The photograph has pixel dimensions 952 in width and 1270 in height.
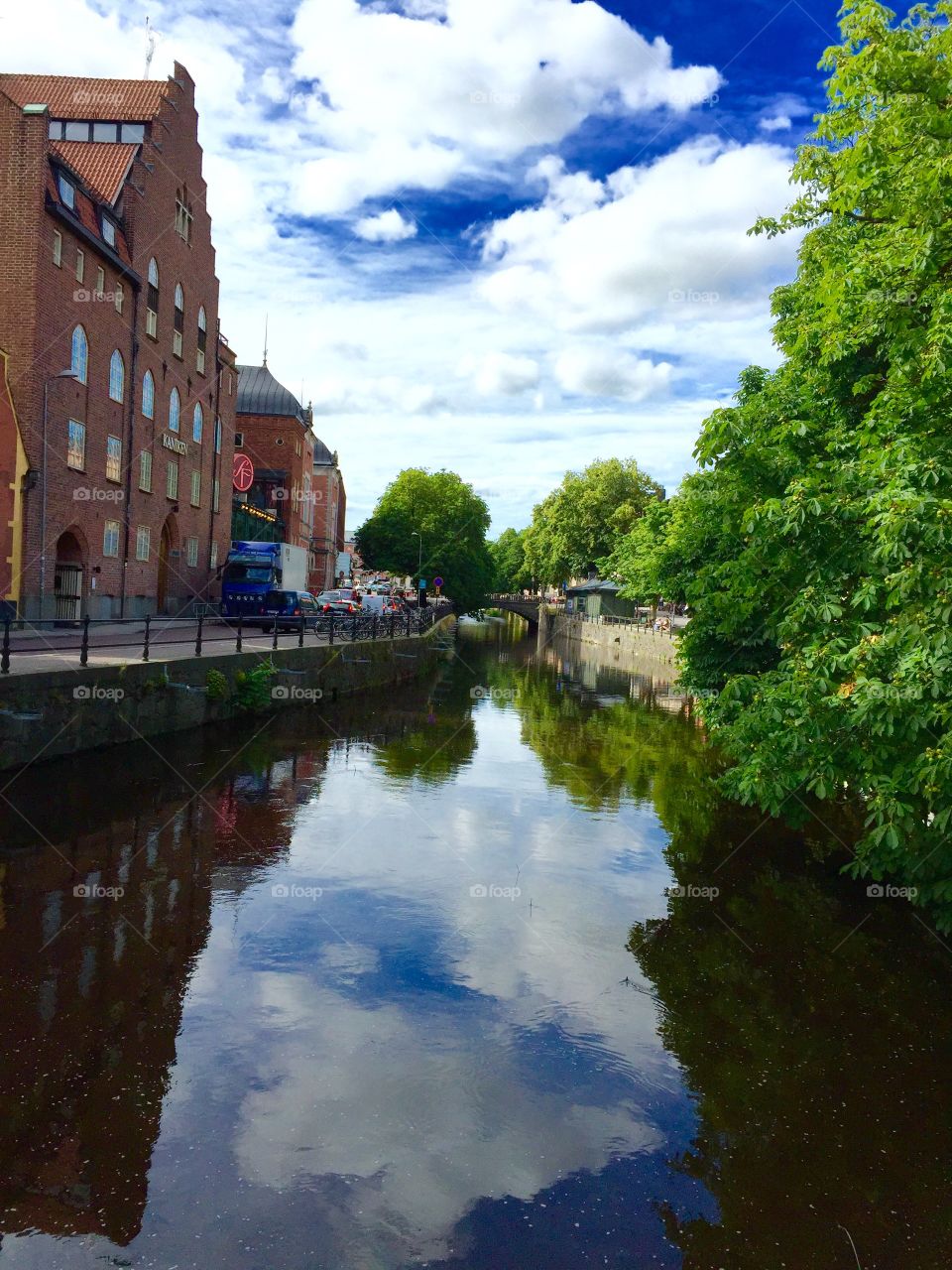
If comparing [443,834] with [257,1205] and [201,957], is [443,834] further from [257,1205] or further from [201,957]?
[257,1205]

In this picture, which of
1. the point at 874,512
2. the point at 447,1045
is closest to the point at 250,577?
the point at 874,512

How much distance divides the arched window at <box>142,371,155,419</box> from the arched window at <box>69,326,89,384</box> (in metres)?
5.02

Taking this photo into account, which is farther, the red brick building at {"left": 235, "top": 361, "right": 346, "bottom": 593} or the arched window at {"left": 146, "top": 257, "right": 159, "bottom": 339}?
the red brick building at {"left": 235, "top": 361, "right": 346, "bottom": 593}

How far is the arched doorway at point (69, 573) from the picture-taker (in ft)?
92.4

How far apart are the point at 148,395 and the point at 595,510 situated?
58787 millimetres

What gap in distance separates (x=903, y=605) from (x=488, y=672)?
37.1 m

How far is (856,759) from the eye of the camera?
27.6 feet

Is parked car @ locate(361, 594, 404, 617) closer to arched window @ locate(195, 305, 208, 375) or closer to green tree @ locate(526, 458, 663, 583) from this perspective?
arched window @ locate(195, 305, 208, 375)

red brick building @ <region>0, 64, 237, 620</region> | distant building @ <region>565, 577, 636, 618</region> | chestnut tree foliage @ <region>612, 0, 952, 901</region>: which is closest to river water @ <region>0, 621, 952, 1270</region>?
chestnut tree foliage @ <region>612, 0, 952, 901</region>

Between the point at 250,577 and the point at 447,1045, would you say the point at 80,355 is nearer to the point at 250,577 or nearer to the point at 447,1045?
the point at 250,577

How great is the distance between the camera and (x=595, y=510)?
8875cm

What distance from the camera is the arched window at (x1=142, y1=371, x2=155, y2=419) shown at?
33.9 meters

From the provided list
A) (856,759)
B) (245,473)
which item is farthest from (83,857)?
(245,473)

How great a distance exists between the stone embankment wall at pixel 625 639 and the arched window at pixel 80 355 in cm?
2180
